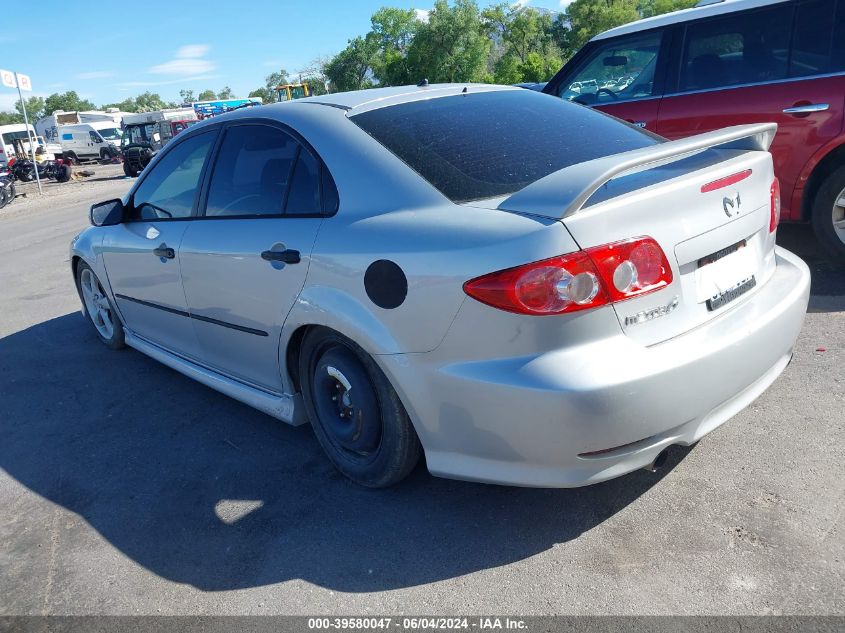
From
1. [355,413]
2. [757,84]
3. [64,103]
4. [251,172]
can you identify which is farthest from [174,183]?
[64,103]

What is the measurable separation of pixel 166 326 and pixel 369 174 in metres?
2.00

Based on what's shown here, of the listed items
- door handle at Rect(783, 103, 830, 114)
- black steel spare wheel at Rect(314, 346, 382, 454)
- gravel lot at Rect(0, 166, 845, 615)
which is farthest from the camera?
door handle at Rect(783, 103, 830, 114)

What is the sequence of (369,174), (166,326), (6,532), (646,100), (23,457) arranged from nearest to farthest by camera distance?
1. (369,174)
2. (6,532)
3. (23,457)
4. (166,326)
5. (646,100)

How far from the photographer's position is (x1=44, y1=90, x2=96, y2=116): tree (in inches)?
4786

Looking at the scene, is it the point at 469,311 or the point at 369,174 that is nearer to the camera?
the point at 469,311

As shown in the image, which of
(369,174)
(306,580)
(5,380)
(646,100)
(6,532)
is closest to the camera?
(306,580)

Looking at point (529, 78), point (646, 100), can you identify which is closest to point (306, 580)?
point (646, 100)

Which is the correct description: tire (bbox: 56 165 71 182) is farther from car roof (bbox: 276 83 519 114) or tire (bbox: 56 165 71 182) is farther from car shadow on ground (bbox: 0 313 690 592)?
car roof (bbox: 276 83 519 114)

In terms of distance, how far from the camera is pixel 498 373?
2316 millimetres

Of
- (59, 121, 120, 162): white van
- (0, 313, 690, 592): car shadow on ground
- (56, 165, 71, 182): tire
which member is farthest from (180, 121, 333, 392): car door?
(59, 121, 120, 162): white van

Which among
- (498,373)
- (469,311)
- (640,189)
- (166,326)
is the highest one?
(640,189)

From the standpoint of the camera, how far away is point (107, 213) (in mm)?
4504

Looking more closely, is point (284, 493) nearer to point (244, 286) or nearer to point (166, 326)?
point (244, 286)

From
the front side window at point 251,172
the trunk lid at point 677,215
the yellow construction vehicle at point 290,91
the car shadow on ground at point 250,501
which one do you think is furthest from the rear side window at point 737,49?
the yellow construction vehicle at point 290,91
